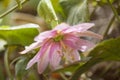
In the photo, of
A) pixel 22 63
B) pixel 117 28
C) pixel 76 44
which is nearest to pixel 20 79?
pixel 22 63

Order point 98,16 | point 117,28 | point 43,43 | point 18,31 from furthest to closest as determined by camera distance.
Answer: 1. point 98,16
2. point 117,28
3. point 18,31
4. point 43,43

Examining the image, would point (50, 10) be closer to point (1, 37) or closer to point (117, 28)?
point (1, 37)

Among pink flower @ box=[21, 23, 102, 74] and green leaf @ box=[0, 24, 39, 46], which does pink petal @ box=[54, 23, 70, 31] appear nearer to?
pink flower @ box=[21, 23, 102, 74]

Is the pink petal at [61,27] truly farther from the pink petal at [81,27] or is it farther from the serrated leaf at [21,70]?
the serrated leaf at [21,70]

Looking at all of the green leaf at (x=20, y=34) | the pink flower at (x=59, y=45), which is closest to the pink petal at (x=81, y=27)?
the pink flower at (x=59, y=45)

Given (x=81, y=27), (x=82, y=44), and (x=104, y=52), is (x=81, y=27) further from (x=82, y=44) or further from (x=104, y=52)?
(x=104, y=52)
